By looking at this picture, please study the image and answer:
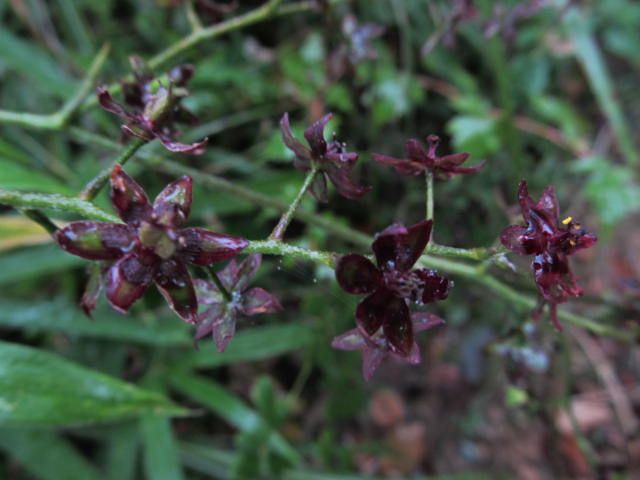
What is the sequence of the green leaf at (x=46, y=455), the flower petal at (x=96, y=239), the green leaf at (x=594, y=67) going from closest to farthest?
1. the flower petal at (x=96, y=239)
2. the green leaf at (x=46, y=455)
3. the green leaf at (x=594, y=67)

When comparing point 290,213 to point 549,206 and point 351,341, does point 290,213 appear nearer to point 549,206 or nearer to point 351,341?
point 351,341

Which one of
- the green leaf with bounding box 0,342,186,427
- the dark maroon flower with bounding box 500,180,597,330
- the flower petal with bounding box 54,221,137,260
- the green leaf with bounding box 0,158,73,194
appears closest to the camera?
the flower petal with bounding box 54,221,137,260

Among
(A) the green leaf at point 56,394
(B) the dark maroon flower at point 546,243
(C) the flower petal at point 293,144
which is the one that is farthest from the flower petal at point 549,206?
(A) the green leaf at point 56,394

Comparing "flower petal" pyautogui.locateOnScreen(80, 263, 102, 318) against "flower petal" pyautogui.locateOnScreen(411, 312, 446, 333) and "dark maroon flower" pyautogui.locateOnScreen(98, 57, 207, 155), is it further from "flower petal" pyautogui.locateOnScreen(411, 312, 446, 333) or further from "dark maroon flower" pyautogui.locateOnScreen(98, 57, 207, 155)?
"flower petal" pyautogui.locateOnScreen(411, 312, 446, 333)

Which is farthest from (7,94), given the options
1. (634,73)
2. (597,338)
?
(634,73)

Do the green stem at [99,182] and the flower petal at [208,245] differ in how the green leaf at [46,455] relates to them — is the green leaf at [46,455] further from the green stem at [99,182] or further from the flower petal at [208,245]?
the flower petal at [208,245]

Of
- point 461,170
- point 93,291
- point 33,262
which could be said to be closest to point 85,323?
point 33,262

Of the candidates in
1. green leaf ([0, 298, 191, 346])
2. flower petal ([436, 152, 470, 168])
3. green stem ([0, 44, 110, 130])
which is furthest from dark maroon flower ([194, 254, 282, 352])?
green leaf ([0, 298, 191, 346])
